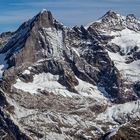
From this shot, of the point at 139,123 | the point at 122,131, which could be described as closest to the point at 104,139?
the point at 122,131

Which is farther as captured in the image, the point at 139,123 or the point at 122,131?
the point at 139,123

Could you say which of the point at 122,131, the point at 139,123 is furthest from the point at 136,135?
the point at 139,123

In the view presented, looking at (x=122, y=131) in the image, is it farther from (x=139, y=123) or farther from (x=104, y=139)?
(x=139, y=123)

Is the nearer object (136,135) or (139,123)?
(136,135)

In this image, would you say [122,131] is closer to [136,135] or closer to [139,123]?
[136,135]

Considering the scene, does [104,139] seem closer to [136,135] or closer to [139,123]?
[136,135]
